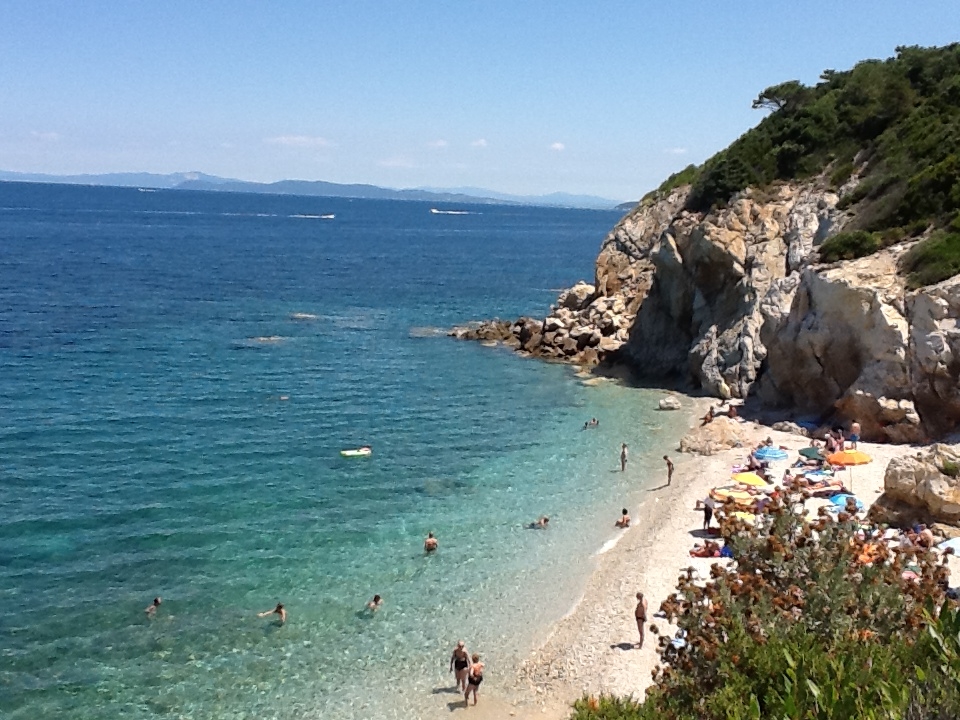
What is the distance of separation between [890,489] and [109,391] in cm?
3237

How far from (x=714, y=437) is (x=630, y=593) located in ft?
44.7

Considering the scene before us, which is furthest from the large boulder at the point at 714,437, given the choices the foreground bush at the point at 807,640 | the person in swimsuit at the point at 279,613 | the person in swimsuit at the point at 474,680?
the foreground bush at the point at 807,640

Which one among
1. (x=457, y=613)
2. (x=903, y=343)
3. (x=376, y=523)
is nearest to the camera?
(x=457, y=613)

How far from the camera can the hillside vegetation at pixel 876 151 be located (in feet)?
113

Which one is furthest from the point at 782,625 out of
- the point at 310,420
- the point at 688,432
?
the point at 310,420

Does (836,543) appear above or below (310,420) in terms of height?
above

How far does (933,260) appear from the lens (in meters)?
31.1

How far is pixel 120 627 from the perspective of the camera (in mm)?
19688

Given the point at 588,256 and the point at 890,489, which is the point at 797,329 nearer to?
the point at 890,489

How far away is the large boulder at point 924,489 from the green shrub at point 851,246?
542 inches

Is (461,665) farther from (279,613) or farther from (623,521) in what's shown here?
(623,521)

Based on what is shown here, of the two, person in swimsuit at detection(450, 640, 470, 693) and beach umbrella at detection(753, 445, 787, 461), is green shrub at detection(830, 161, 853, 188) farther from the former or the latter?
person in swimsuit at detection(450, 640, 470, 693)

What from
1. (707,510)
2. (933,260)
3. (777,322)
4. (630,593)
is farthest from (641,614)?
(777,322)

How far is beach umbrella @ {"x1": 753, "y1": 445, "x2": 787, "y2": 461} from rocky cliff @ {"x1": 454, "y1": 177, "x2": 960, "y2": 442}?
3.72m
